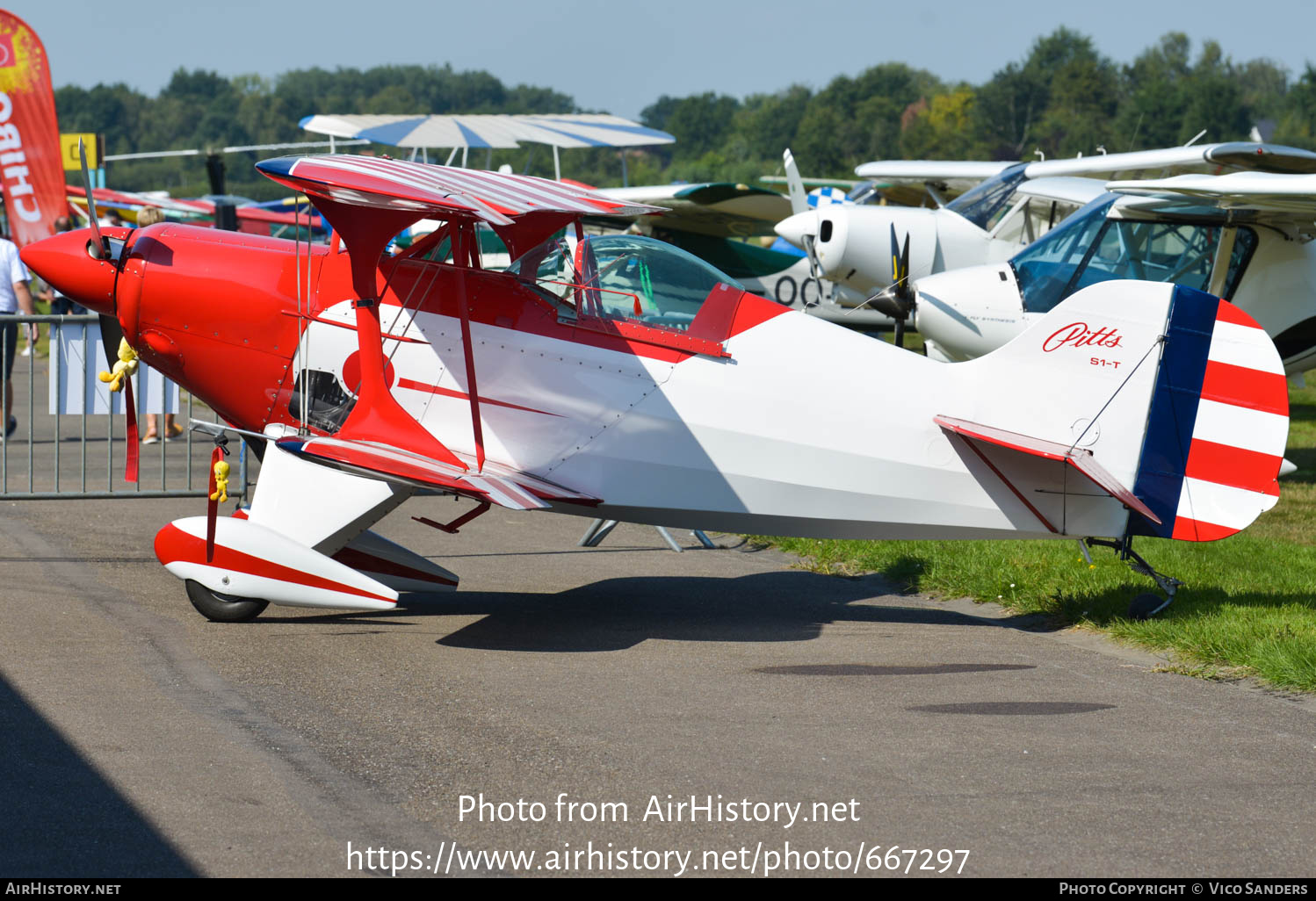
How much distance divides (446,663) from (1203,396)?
13.0 ft

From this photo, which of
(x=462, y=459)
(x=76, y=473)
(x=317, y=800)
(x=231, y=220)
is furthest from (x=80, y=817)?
(x=231, y=220)

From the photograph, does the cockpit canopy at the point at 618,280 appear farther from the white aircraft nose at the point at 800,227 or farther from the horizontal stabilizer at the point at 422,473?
the white aircraft nose at the point at 800,227

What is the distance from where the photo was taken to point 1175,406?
6.44m

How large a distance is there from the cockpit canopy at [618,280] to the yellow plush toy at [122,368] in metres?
2.51

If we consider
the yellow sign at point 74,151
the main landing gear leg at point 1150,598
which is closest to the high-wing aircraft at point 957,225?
the main landing gear leg at point 1150,598

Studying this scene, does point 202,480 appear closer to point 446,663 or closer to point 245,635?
→ point 245,635

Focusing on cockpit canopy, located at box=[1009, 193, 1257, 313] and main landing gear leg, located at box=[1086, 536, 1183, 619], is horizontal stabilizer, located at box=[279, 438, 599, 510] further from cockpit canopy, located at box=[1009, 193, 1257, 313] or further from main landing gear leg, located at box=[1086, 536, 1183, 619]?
cockpit canopy, located at box=[1009, 193, 1257, 313]

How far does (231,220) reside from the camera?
1711 centimetres

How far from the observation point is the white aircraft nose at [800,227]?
14.1 meters

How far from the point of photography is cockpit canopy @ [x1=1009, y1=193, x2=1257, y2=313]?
424 inches

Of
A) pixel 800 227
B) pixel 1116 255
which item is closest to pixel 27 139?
pixel 800 227

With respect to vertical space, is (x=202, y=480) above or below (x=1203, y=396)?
below

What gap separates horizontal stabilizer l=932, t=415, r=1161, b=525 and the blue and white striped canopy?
A: 16.2 metres

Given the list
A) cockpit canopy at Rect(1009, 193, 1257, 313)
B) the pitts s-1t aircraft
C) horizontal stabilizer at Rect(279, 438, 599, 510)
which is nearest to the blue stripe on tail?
the pitts s-1t aircraft
